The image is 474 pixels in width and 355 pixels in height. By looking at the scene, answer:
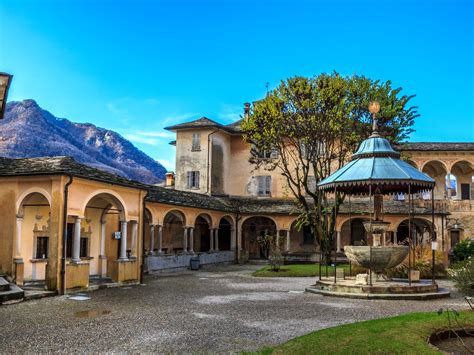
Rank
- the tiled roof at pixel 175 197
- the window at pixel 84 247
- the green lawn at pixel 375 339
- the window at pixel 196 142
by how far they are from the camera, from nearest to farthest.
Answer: the green lawn at pixel 375 339
the tiled roof at pixel 175 197
the window at pixel 84 247
the window at pixel 196 142

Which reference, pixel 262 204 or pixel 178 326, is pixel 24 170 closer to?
pixel 178 326

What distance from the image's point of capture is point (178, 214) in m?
29.3

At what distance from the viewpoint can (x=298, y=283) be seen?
2075 centimetres

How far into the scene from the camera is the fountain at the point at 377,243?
50.5ft

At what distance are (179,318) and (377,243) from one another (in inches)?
342

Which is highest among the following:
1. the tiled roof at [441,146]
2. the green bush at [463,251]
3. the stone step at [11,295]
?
the tiled roof at [441,146]

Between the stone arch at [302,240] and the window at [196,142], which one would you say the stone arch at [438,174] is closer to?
the stone arch at [302,240]

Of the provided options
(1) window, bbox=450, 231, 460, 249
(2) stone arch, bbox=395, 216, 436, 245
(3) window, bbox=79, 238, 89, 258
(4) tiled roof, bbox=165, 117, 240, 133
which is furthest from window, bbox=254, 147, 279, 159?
(1) window, bbox=450, 231, 460, 249

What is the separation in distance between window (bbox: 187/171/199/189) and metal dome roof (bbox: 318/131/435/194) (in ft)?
65.9

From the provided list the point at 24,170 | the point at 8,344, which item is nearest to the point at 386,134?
the point at 24,170

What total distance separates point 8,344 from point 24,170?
9.12 m

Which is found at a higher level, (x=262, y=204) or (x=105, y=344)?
(x=262, y=204)

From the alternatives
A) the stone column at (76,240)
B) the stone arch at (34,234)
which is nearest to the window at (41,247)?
the stone arch at (34,234)

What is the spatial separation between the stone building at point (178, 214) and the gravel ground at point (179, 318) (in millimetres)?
2656
